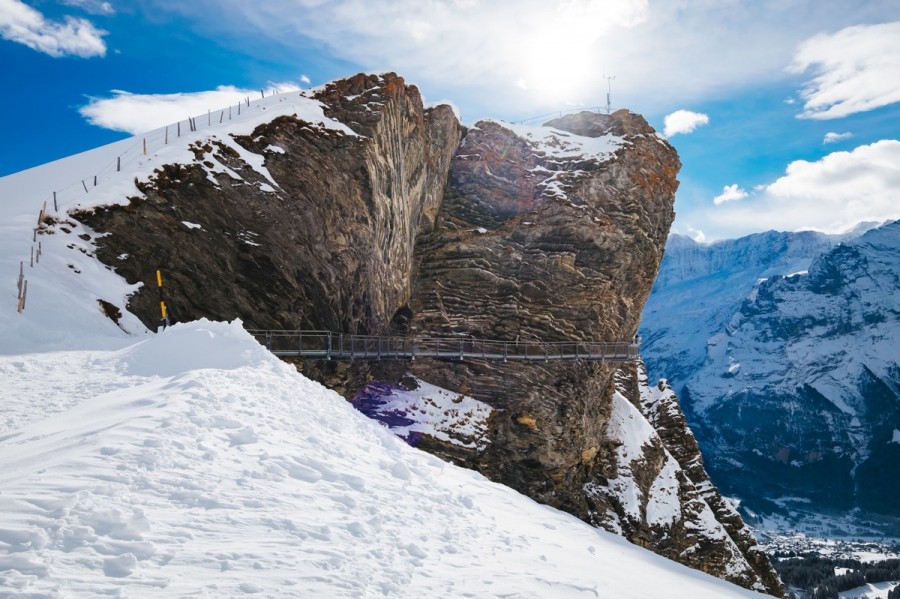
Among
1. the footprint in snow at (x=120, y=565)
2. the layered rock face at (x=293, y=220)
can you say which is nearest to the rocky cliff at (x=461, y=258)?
the layered rock face at (x=293, y=220)

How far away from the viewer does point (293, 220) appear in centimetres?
2864

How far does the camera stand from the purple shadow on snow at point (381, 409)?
101ft

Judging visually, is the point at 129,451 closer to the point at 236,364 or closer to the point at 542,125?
the point at 236,364

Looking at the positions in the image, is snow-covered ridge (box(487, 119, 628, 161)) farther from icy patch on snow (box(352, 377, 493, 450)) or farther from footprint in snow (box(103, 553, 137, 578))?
footprint in snow (box(103, 553, 137, 578))

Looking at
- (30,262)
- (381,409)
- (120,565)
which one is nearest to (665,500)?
(381,409)

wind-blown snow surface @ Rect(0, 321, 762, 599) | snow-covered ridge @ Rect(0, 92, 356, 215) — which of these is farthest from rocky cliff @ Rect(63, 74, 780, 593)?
wind-blown snow surface @ Rect(0, 321, 762, 599)

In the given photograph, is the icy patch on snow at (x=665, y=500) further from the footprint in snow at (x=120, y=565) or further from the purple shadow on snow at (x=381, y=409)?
the footprint in snow at (x=120, y=565)

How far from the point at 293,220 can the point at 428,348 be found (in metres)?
11.8

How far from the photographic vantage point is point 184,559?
581cm

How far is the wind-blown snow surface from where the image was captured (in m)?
5.65

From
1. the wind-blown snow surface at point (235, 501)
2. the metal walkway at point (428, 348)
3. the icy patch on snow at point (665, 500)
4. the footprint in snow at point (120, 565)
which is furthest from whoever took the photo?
the icy patch on snow at point (665, 500)

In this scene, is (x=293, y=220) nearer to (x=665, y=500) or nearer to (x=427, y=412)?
(x=427, y=412)

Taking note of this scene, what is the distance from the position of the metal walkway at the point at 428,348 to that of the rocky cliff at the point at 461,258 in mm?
861

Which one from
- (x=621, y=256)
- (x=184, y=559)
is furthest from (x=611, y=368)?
(x=184, y=559)
